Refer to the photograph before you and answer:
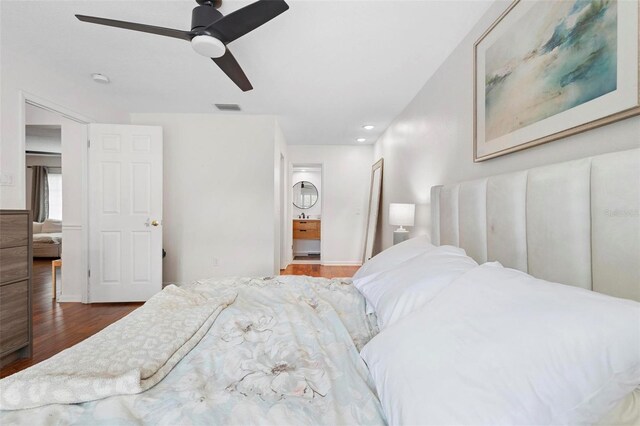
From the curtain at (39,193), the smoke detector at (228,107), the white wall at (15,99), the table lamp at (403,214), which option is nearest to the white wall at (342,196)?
the smoke detector at (228,107)

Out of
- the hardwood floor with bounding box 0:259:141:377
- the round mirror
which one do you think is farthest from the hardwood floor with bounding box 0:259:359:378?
the round mirror

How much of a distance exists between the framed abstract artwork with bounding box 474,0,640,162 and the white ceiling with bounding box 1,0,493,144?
47 centimetres

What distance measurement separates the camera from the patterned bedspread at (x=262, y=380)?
634 millimetres

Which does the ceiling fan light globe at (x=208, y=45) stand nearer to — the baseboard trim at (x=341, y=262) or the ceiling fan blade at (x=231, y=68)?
the ceiling fan blade at (x=231, y=68)

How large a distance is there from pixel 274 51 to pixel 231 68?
440 millimetres

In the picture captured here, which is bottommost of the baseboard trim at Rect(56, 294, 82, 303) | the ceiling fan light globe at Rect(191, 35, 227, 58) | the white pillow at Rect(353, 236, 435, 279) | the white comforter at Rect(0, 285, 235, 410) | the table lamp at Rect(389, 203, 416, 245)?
the baseboard trim at Rect(56, 294, 82, 303)

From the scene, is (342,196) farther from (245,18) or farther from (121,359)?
(121,359)

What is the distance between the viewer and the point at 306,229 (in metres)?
6.43

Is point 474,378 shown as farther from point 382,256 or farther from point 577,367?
point 382,256

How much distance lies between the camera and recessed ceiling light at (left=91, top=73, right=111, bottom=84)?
2598 millimetres

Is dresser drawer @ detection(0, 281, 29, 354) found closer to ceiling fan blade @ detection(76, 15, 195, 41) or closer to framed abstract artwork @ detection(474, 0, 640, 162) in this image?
ceiling fan blade @ detection(76, 15, 195, 41)

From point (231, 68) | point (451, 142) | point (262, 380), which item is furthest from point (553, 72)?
point (231, 68)

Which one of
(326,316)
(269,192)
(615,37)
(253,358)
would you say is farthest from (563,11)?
(269,192)

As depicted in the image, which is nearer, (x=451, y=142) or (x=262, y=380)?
(x=262, y=380)
